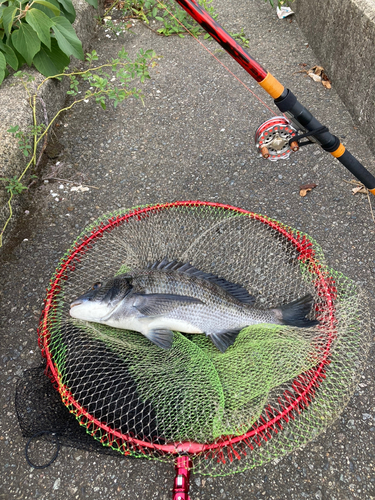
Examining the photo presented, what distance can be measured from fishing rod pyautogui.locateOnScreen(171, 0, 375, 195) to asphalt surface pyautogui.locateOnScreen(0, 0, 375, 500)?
1.05 m

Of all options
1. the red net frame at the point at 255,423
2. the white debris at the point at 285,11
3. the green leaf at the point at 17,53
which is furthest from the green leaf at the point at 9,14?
the white debris at the point at 285,11

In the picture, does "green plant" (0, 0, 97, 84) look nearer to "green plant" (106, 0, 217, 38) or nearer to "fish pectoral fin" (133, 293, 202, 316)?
"green plant" (106, 0, 217, 38)

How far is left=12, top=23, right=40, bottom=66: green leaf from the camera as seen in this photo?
3.41 metres

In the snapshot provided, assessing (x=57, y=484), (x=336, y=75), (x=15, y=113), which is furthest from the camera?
(x=336, y=75)

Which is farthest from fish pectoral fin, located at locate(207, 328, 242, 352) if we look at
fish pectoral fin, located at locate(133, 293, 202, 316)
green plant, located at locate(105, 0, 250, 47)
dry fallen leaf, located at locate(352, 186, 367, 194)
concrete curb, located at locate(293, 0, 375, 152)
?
green plant, located at locate(105, 0, 250, 47)

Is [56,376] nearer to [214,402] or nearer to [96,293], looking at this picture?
[96,293]

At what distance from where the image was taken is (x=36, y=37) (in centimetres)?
346

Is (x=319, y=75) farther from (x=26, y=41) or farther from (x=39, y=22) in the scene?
(x=26, y=41)

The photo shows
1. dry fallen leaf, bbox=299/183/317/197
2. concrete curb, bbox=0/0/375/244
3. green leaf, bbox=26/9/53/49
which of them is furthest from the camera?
dry fallen leaf, bbox=299/183/317/197

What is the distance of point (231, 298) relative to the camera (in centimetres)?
242

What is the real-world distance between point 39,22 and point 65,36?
326 millimetres

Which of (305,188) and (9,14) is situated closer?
(9,14)

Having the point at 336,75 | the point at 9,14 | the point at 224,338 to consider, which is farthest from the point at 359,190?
the point at 9,14

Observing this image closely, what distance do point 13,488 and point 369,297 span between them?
2.79 meters
